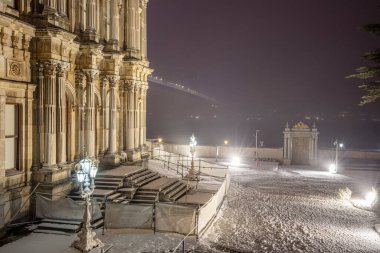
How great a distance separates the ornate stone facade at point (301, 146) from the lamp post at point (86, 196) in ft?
98.3

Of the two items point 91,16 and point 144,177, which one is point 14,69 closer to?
point 91,16

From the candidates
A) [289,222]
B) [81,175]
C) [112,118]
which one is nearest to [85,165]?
[81,175]

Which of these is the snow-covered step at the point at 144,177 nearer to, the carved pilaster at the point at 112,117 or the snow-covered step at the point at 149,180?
the snow-covered step at the point at 149,180

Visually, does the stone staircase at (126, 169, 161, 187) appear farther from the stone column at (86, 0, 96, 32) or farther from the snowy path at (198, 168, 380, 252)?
the stone column at (86, 0, 96, 32)

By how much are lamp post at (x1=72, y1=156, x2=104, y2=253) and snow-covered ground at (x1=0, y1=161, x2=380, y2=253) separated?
588 mm

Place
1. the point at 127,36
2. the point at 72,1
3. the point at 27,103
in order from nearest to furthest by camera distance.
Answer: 1. the point at 27,103
2. the point at 72,1
3. the point at 127,36

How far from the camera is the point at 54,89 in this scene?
17.0 meters

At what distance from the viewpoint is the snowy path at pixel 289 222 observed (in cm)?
1471

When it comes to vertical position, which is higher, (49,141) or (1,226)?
(49,141)

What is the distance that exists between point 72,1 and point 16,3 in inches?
167

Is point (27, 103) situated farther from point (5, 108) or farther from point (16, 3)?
point (16, 3)

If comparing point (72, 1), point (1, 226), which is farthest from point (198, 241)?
point (72, 1)

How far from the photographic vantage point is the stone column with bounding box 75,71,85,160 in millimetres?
20000

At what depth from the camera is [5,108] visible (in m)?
15.2
